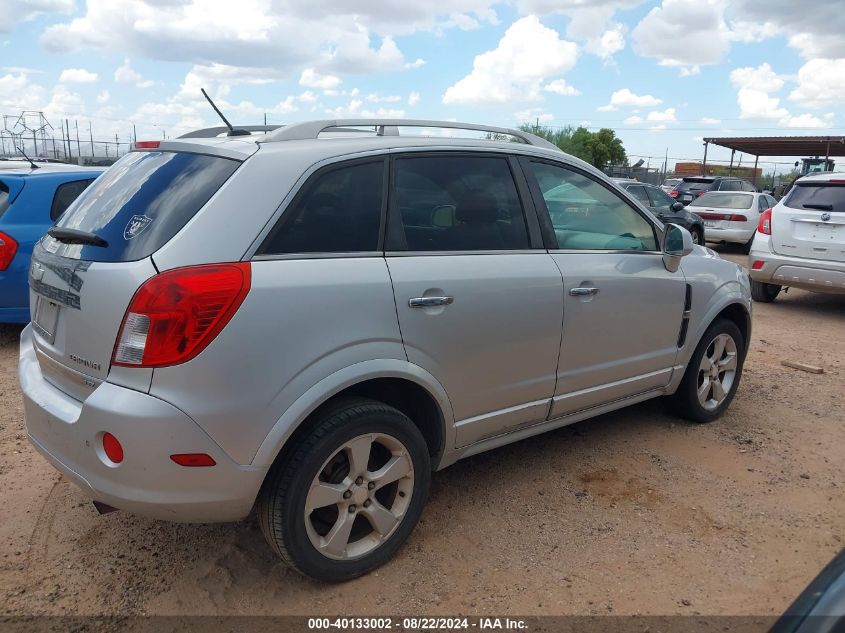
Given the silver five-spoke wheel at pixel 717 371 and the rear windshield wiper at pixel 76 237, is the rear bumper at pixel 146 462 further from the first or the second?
the silver five-spoke wheel at pixel 717 371

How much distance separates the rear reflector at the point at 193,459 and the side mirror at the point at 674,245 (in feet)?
9.20

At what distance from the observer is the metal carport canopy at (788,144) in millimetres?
31344

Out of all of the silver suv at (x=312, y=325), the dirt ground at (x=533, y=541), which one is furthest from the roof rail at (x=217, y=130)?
the dirt ground at (x=533, y=541)

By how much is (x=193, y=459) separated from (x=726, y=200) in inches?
598

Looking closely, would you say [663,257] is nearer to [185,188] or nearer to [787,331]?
[185,188]

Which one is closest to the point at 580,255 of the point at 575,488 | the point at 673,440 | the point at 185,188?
A: the point at 575,488

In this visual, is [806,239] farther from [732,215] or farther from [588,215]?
[732,215]

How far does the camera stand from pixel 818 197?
8.11m

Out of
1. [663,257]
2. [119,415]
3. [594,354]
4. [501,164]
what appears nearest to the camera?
[119,415]

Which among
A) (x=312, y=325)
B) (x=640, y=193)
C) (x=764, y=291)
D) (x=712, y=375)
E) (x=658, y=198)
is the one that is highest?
(x=640, y=193)

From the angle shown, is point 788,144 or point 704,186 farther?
point 788,144

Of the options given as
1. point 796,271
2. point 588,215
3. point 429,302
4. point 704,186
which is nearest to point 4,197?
point 429,302

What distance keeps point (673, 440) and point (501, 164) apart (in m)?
2.15

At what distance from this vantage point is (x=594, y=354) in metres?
3.61
